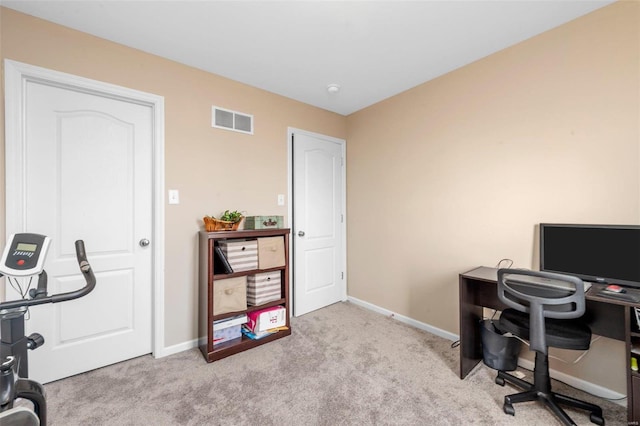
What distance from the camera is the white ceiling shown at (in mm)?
1726

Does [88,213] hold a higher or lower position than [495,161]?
lower

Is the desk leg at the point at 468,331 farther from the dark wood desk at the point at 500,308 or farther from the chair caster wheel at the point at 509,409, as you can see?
the chair caster wheel at the point at 509,409

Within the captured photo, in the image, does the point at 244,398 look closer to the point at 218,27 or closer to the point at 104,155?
the point at 104,155

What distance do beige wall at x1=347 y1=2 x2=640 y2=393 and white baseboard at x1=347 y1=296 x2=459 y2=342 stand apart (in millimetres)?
52

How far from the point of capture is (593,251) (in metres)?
1.71

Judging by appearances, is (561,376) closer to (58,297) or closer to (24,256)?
(58,297)

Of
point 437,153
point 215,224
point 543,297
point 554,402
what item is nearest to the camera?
point 543,297

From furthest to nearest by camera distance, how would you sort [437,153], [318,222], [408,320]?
[318,222]
[408,320]
[437,153]

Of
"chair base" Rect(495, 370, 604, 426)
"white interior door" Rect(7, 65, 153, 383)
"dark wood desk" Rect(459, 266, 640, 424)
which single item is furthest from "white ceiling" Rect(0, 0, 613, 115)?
"chair base" Rect(495, 370, 604, 426)

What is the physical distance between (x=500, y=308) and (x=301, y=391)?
1.55m

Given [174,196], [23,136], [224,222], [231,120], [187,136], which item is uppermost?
[231,120]

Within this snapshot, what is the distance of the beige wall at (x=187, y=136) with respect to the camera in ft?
6.09

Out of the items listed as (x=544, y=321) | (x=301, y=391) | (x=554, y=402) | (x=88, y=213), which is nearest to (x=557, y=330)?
(x=544, y=321)

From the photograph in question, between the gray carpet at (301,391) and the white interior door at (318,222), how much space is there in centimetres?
89
